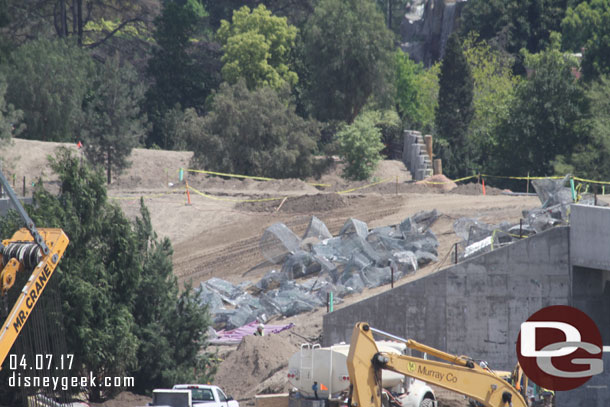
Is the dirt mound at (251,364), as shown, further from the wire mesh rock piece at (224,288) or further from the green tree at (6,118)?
the green tree at (6,118)

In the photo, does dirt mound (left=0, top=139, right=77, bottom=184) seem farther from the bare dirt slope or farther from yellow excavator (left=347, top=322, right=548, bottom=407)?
yellow excavator (left=347, top=322, right=548, bottom=407)

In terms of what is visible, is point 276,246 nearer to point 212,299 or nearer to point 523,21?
point 212,299

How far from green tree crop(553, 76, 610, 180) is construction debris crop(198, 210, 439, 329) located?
13.2 metres

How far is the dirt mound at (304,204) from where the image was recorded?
153 ft

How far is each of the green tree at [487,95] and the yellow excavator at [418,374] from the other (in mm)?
38296

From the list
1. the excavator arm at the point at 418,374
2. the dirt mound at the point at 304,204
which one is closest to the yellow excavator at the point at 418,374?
the excavator arm at the point at 418,374

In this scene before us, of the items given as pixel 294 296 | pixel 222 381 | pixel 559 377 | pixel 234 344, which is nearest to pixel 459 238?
pixel 294 296

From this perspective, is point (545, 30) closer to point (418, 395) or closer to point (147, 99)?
point (147, 99)

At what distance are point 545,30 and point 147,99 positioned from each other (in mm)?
29477

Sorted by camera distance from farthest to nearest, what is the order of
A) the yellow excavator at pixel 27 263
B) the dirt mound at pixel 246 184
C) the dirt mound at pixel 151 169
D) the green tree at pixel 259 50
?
the green tree at pixel 259 50 → the dirt mound at pixel 151 169 → the dirt mound at pixel 246 184 → the yellow excavator at pixel 27 263

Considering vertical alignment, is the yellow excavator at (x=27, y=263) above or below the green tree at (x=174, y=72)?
below

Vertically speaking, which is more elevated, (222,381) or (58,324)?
(58,324)

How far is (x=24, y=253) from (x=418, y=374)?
25.6 feet

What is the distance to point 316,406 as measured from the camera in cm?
2152
